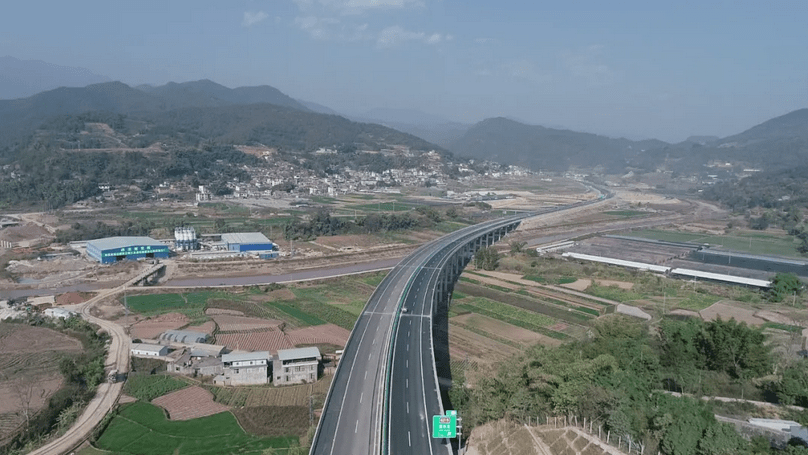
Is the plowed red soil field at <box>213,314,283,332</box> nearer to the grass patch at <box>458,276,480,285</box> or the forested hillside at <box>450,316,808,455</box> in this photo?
the forested hillside at <box>450,316,808,455</box>

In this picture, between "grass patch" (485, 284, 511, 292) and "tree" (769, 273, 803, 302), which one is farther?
"grass patch" (485, 284, 511, 292)

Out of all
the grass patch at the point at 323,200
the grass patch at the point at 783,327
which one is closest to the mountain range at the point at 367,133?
the grass patch at the point at 323,200

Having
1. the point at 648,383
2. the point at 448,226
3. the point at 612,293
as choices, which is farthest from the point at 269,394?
the point at 448,226

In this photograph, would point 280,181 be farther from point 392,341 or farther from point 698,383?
point 698,383

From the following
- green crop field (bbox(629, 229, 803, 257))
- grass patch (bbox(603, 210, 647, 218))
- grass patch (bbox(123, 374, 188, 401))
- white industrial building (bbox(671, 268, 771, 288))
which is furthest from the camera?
grass patch (bbox(603, 210, 647, 218))

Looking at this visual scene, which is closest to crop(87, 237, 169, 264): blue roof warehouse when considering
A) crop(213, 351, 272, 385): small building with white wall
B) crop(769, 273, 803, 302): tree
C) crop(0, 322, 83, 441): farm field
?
crop(0, 322, 83, 441): farm field

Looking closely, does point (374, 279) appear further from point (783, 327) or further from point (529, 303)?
point (783, 327)

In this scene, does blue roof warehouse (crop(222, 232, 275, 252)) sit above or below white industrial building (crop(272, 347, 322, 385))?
above

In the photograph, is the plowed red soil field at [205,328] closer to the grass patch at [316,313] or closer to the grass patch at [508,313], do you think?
the grass patch at [316,313]
